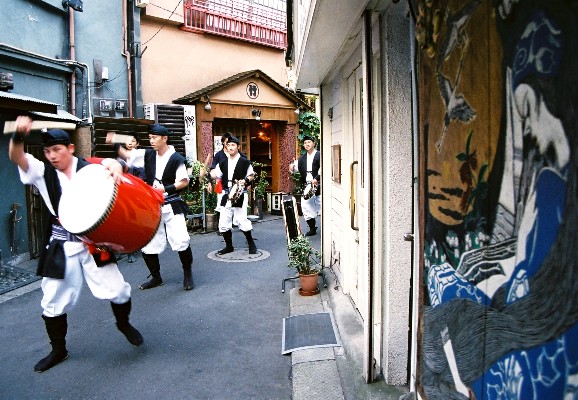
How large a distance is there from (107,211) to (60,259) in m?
0.90

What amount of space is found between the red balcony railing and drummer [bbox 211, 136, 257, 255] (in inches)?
238

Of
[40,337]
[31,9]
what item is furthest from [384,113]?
[31,9]

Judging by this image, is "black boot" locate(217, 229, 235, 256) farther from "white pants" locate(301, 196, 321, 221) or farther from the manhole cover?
"white pants" locate(301, 196, 321, 221)

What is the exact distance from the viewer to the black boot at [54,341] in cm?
427

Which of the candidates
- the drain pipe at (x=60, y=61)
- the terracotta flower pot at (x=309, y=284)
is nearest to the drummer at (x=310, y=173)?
the terracotta flower pot at (x=309, y=284)

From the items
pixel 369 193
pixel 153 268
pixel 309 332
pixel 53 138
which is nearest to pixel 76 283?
pixel 53 138

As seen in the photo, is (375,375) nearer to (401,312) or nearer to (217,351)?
(401,312)

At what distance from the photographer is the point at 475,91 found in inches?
63.5

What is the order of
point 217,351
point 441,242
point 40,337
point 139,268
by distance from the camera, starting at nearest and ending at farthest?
point 441,242
point 217,351
point 40,337
point 139,268

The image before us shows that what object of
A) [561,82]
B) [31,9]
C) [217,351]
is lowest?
[217,351]

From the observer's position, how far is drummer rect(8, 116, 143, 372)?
160 inches

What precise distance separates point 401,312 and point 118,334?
3258 mm

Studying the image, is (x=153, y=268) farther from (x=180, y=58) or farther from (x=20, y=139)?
(x=180, y=58)

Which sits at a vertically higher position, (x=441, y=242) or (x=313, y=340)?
(x=441, y=242)
